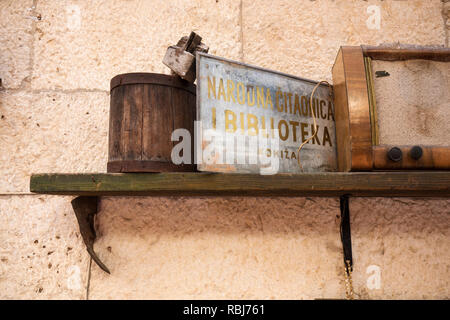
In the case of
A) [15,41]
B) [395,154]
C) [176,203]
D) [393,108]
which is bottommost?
[176,203]

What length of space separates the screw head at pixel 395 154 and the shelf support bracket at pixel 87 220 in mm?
904

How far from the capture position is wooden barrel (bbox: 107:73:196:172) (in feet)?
2.52

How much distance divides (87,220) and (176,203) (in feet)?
0.95

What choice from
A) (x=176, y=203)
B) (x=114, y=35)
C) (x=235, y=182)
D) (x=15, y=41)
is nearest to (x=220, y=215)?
(x=176, y=203)

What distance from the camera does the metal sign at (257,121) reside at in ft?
2.46

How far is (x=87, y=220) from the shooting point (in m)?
0.99

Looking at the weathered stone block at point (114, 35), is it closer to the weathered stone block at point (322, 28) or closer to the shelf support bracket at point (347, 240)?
the weathered stone block at point (322, 28)

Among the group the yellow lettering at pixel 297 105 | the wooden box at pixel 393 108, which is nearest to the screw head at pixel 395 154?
the wooden box at pixel 393 108

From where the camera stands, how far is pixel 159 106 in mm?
793

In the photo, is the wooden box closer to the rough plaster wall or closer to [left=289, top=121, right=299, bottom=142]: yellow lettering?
[left=289, top=121, right=299, bottom=142]: yellow lettering

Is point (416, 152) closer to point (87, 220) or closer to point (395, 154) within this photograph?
point (395, 154)

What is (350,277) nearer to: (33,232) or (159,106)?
(159,106)

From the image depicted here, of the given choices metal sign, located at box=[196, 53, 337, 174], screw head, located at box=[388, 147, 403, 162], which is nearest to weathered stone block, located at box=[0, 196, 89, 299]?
metal sign, located at box=[196, 53, 337, 174]
